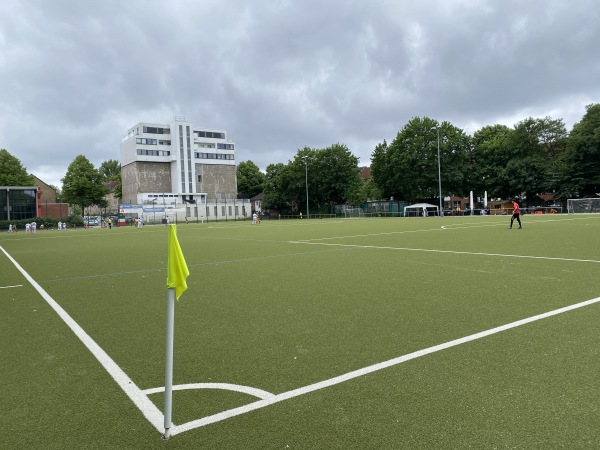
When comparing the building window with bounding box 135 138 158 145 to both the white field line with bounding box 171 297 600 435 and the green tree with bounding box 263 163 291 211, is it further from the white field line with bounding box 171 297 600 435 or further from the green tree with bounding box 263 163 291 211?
the white field line with bounding box 171 297 600 435

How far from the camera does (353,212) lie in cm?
7681

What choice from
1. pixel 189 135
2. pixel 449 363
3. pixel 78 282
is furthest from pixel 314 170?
pixel 449 363

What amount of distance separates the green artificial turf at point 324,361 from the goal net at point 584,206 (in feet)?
164

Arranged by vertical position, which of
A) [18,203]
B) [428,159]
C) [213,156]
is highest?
[213,156]

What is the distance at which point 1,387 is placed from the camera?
4047 millimetres

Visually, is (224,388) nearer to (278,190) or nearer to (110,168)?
(278,190)

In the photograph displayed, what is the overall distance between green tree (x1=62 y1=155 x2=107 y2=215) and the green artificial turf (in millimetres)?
77102

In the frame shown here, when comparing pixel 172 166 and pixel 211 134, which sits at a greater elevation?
pixel 211 134

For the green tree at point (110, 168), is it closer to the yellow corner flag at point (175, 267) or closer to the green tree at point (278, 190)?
the green tree at point (278, 190)

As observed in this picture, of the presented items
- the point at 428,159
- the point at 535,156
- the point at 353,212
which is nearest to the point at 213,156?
the point at 353,212

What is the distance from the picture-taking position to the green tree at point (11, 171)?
246 ft

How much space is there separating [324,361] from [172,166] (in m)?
95.5

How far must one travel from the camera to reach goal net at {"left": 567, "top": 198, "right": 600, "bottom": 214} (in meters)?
50.5

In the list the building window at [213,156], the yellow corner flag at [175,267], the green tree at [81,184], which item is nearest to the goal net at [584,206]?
the yellow corner flag at [175,267]
